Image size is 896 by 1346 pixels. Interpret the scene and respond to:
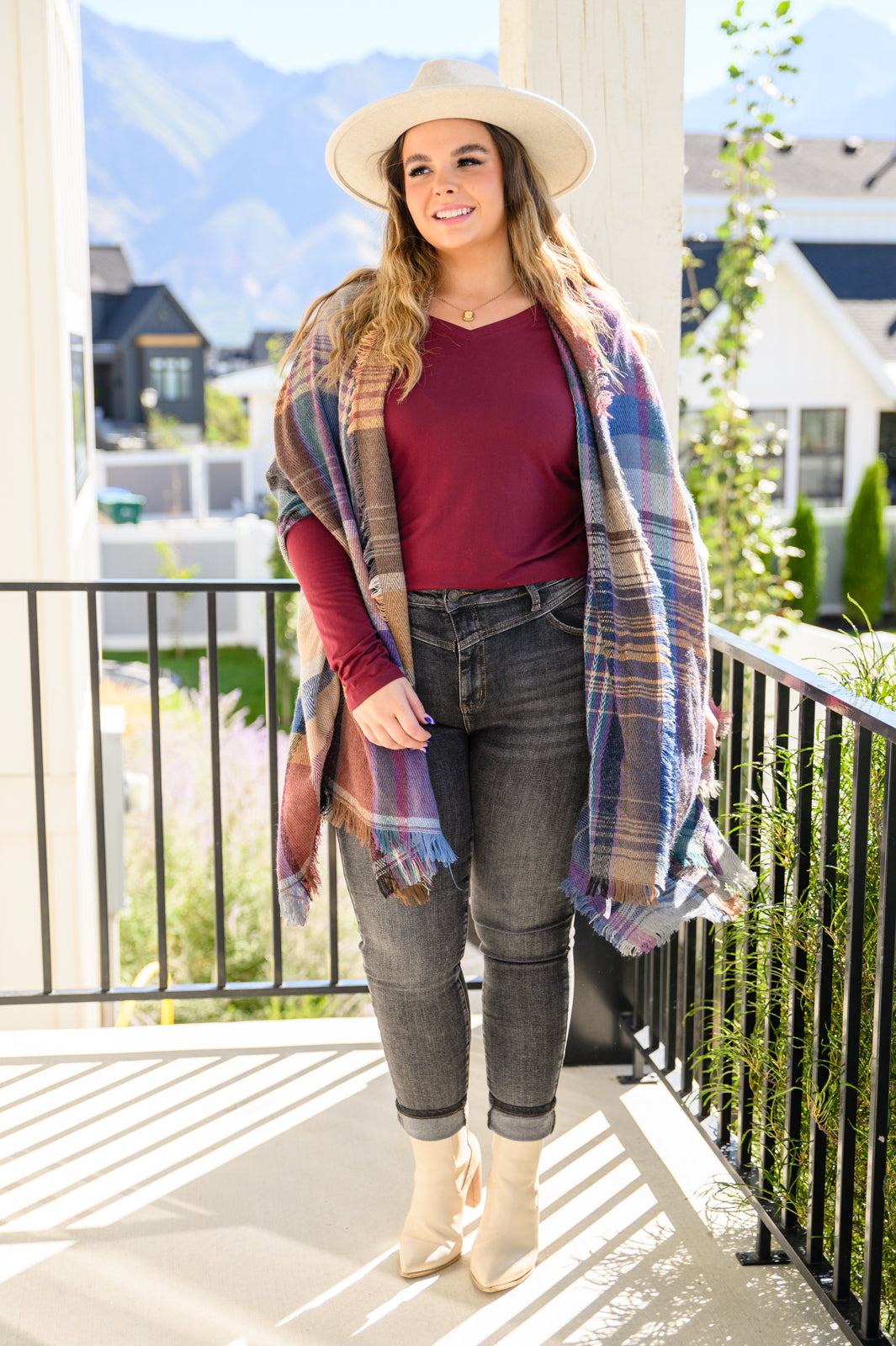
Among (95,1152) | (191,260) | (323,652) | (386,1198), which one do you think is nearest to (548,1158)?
(386,1198)

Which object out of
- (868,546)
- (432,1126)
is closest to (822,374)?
(868,546)

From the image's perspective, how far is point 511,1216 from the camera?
165cm

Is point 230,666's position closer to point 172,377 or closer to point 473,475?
point 473,475

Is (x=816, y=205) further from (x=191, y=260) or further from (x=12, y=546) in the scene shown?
(x=191, y=260)

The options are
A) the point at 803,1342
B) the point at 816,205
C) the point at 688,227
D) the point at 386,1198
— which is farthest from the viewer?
the point at 816,205

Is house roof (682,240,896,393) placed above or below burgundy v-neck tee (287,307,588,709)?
above

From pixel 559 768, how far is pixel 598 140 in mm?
1116

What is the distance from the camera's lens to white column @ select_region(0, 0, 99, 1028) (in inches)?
135

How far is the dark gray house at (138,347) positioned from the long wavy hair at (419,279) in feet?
128

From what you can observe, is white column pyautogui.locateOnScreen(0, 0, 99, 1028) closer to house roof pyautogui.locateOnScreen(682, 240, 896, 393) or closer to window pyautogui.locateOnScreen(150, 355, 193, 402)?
house roof pyautogui.locateOnScreen(682, 240, 896, 393)

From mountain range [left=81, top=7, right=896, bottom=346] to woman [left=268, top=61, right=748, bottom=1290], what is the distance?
156 m

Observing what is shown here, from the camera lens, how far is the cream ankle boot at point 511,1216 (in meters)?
1.64

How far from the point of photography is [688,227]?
17.0 metres

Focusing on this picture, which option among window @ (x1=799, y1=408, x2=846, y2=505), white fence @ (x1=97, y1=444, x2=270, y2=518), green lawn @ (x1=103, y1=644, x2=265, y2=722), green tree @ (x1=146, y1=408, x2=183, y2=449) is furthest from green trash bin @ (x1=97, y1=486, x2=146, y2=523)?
green tree @ (x1=146, y1=408, x2=183, y2=449)
